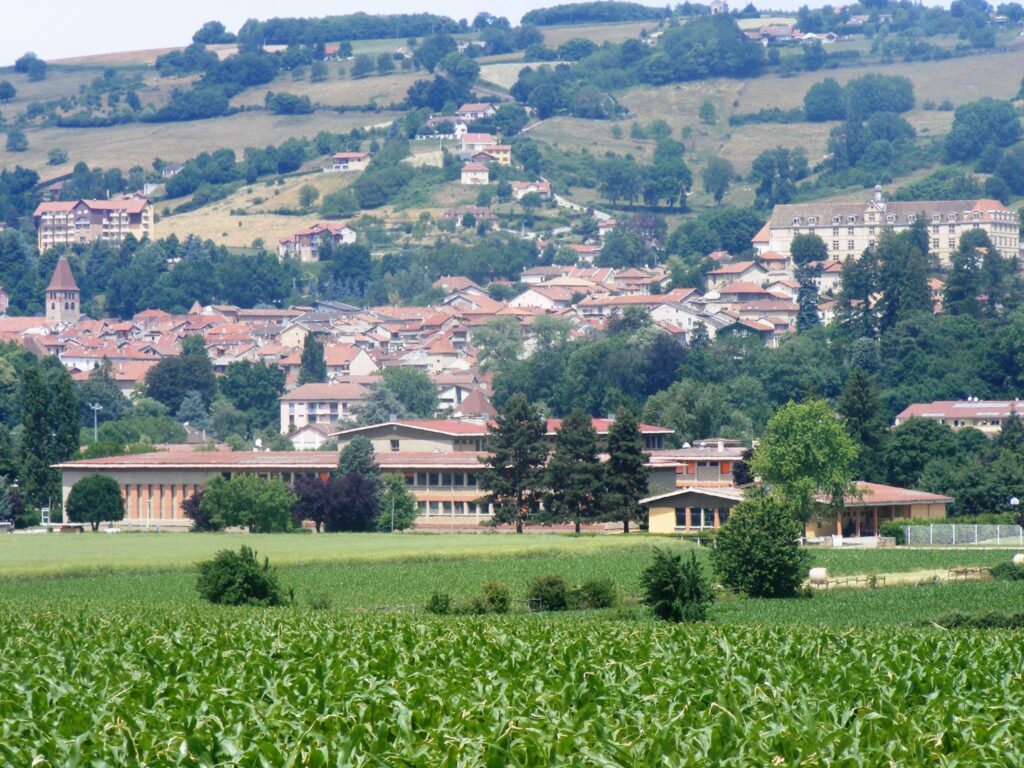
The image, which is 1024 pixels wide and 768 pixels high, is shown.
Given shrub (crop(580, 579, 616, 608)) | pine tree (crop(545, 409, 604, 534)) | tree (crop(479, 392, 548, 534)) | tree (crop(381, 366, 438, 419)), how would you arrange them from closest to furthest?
1. shrub (crop(580, 579, 616, 608))
2. pine tree (crop(545, 409, 604, 534))
3. tree (crop(479, 392, 548, 534))
4. tree (crop(381, 366, 438, 419))

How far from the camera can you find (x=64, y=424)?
111062mm

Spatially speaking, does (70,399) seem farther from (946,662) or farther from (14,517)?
(946,662)

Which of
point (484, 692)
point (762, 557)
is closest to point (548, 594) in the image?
point (762, 557)

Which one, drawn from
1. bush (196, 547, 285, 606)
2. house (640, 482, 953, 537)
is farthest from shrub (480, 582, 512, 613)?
house (640, 482, 953, 537)

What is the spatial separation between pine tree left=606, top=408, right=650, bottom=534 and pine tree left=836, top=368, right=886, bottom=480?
17147 millimetres

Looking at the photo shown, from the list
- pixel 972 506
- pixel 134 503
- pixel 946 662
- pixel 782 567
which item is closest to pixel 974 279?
pixel 972 506

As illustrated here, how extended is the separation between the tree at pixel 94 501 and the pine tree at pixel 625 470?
23453mm

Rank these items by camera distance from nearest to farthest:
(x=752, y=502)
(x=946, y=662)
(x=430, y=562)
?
(x=946, y=662)
(x=752, y=502)
(x=430, y=562)

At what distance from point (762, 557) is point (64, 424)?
6509cm

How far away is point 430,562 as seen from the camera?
218ft

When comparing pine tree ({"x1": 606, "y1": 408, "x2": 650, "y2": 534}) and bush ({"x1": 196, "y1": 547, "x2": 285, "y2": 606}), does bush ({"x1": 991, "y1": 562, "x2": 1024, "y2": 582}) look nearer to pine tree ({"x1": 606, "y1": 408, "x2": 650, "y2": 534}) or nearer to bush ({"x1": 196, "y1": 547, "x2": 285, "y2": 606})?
bush ({"x1": 196, "y1": 547, "x2": 285, "y2": 606})

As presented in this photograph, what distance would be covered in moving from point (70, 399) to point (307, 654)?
88.1m

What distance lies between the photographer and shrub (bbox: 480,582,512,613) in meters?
47.9

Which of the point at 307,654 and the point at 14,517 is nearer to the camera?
the point at 307,654
